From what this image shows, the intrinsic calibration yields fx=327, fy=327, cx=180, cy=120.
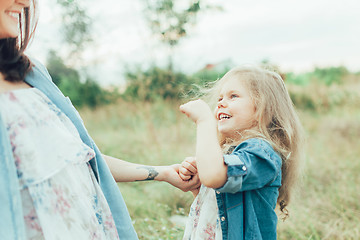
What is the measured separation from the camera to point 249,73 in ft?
5.20

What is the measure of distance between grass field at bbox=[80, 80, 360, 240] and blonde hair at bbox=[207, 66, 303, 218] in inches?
25.5

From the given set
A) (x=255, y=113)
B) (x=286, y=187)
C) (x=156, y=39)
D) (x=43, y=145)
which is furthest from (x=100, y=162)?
(x=156, y=39)

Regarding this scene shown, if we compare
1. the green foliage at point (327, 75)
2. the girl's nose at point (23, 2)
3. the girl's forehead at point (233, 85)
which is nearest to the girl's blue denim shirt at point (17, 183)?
the girl's nose at point (23, 2)

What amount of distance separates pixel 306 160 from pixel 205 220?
366cm

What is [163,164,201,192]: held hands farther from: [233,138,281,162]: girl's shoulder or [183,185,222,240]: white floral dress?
[233,138,281,162]: girl's shoulder

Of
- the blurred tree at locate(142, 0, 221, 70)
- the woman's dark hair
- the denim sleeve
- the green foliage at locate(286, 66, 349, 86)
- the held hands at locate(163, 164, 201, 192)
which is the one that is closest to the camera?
the woman's dark hair

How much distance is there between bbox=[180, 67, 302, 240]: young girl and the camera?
1248 mm

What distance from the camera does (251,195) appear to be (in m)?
1.35

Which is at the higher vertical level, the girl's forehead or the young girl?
the girl's forehead

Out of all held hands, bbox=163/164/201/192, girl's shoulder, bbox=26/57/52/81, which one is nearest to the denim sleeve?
held hands, bbox=163/164/201/192

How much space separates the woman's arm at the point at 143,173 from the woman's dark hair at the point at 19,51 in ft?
1.89

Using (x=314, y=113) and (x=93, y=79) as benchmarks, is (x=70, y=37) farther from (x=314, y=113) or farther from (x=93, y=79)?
(x=314, y=113)

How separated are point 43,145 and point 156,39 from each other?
6.31m

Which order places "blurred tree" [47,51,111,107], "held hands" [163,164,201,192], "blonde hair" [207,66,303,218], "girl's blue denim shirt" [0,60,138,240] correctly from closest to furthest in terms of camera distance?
1. "girl's blue denim shirt" [0,60,138,240]
2. "blonde hair" [207,66,303,218]
3. "held hands" [163,164,201,192]
4. "blurred tree" [47,51,111,107]
